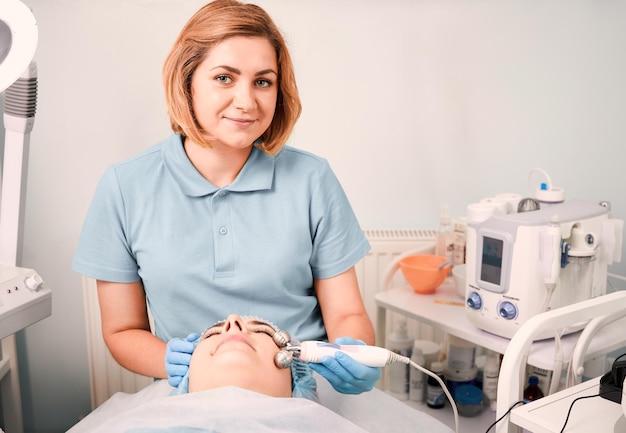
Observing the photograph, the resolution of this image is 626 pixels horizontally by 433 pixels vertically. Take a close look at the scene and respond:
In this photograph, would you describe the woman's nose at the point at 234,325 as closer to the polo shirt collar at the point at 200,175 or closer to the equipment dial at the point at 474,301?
the polo shirt collar at the point at 200,175

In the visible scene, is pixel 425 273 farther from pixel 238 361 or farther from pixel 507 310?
pixel 238 361

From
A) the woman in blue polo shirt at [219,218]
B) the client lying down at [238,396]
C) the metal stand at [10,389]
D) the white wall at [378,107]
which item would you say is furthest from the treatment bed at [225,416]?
the white wall at [378,107]

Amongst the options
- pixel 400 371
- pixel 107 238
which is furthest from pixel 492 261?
pixel 107 238

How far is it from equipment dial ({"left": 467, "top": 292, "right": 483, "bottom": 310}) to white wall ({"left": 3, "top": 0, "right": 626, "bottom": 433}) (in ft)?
2.32

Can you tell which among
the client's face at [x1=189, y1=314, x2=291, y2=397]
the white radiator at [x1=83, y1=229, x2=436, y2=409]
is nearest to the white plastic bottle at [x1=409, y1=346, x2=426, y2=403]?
the white radiator at [x1=83, y1=229, x2=436, y2=409]

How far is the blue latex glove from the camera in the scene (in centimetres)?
124

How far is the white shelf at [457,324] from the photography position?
1.54 m

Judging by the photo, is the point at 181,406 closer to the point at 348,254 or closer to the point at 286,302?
the point at 286,302

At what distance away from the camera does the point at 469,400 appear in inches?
76.5

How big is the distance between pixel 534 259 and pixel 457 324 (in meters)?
0.29

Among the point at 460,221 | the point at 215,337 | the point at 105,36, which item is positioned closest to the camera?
the point at 215,337

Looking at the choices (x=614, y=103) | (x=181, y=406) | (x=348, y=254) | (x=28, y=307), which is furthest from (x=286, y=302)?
(x=614, y=103)

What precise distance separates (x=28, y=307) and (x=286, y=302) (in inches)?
22.7

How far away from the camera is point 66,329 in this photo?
2299 millimetres
